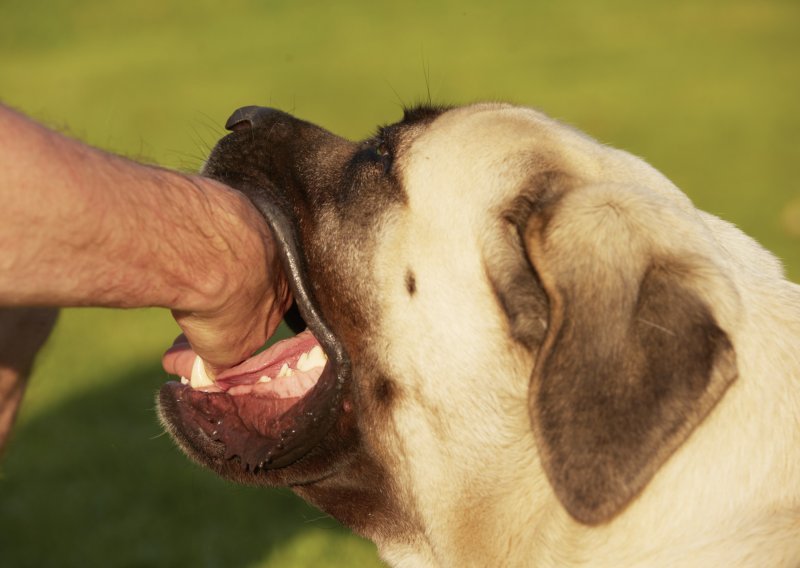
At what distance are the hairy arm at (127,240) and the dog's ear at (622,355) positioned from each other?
913 millimetres

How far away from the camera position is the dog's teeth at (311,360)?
134 inches

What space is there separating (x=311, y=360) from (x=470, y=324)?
0.71 metres

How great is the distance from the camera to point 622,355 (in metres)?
2.47

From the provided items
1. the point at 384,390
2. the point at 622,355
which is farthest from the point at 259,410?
the point at 622,355

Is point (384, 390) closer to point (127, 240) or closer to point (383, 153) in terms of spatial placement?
point (383, 153)

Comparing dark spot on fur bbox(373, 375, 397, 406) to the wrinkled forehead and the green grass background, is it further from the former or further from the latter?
the green grass background

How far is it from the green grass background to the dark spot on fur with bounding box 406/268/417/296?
1678 millimetres

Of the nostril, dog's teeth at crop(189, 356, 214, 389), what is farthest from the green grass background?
dog's teeth at crop(189, 356, 214, 389)

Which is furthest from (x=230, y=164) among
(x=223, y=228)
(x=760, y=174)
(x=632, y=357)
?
(x=760, y=174)

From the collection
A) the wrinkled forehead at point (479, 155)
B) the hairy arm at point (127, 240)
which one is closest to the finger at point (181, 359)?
the hairy arm at point (127, 240)

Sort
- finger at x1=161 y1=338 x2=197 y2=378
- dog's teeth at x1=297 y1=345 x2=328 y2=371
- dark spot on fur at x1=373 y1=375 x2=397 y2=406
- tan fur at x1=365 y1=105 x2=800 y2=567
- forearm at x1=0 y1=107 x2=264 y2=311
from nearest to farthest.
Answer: forearm at x1=0 y1=107 x2=264 y2=311 < tan fur at x1=365 y1=105 x2=800 y2=567 < dark spot on fur at x1=373 y1=375 x2=397 y2=406 < dog's teeth at x1=297 y1=345 x2=328 y2=371 < finger at x1=161 y1=338 x2=197 y2=378

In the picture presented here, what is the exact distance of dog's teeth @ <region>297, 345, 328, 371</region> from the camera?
11.2 ft

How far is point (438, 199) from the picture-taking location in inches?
119

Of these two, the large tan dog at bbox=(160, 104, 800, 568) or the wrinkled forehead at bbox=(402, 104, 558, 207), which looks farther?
the wrinkled forehead at bbox=(402, 104, 558, 207)
